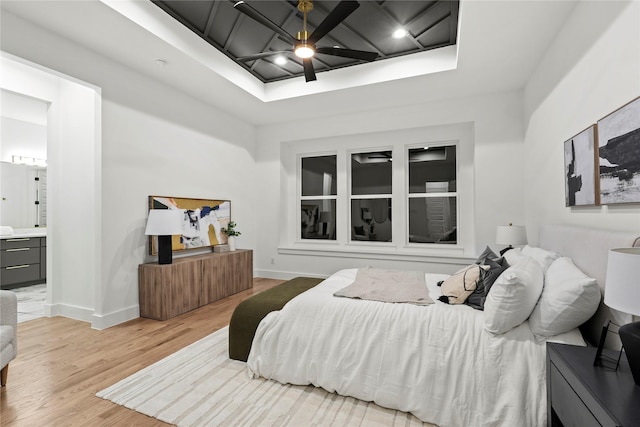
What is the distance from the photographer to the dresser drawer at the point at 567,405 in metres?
1.07

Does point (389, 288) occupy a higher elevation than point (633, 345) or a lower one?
lower

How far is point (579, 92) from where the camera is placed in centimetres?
223

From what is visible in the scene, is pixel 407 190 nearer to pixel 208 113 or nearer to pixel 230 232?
pixel 230 232

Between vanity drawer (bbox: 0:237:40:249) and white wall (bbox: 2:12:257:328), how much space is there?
1.87m

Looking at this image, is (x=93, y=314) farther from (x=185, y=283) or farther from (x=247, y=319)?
(x=247, y=319)

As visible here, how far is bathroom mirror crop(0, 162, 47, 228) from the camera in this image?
490 cm

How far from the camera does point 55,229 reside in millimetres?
3484

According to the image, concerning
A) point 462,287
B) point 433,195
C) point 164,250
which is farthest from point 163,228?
point 433,195

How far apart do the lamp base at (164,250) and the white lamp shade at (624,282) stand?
366 centimetres

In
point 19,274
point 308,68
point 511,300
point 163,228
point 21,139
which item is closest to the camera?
point 511,300

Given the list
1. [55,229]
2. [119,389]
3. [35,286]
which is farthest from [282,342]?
[35,286]

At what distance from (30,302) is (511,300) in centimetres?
544

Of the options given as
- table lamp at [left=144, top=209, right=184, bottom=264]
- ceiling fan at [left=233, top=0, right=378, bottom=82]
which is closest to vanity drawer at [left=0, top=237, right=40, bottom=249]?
table lamp at [left=144, top=209, right=184, bottom=264]

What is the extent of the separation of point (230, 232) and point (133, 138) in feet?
5.96
